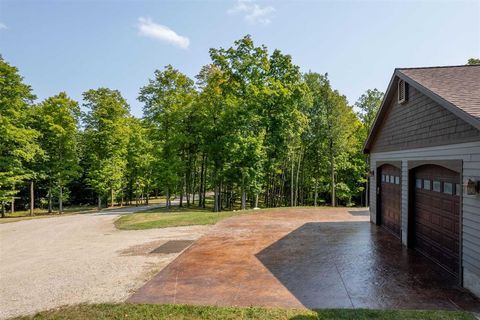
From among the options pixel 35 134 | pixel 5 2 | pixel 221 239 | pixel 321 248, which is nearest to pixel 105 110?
pixel 35 134

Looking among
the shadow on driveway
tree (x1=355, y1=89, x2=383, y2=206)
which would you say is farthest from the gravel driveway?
tree (x1=355, y1=89, x2=383, y2=206)

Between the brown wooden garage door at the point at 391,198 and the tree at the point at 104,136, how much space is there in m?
22.0

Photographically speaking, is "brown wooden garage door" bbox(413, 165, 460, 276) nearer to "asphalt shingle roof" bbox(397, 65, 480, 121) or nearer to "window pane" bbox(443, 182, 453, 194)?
"window pane" bbox(443, 182, 453, 194)

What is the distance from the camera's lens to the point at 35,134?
21.2 meters

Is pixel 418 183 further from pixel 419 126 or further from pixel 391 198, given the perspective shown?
pixel 391 198

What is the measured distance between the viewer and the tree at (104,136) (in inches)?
989

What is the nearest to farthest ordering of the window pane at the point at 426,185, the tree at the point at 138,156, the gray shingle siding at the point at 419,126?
1. the gray shingle siding at the point at 419,126
2. the window pane at the point at 426,185
3. the tree at the point at 138,156

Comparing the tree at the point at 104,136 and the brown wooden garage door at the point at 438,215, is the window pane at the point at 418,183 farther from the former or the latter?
the tree at the point at 104,136

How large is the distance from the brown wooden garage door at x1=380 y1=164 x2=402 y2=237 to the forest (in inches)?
381

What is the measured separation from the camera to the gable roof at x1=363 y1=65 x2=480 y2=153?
210 inches

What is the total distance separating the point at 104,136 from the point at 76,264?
19.7 m

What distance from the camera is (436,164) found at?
6734mm

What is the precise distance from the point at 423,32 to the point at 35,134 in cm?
2445

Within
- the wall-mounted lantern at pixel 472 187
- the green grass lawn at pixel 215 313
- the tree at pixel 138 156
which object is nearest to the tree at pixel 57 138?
the tree at pixel 138 156
